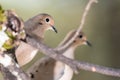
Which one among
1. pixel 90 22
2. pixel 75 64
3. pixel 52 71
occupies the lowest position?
pixel 90 22

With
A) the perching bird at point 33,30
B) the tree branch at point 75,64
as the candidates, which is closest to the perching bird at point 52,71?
the perching bird at point 33,30

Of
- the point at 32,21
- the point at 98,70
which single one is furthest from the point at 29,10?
the point at 98,70

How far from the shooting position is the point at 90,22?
3.81m

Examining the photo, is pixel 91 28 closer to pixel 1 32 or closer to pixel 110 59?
pixel 110 59

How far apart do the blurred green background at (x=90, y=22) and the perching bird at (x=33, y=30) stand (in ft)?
4.82

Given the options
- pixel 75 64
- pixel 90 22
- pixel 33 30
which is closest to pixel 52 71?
pixel 33 30

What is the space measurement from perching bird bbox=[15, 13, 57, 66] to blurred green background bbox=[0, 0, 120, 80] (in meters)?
1.47

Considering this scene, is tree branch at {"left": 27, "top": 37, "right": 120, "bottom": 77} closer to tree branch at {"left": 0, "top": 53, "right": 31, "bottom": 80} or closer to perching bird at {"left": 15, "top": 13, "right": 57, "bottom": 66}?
tree branch at {"left": 0, "top": 53, "right": 31, "bottom": 80}

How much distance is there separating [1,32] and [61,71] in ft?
1.86

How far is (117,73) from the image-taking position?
2.59 ft

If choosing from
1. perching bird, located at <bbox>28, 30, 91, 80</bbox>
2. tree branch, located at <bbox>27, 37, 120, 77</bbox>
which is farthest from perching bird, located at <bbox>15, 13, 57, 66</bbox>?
tree branch, located at <bbox>27, 37, 120, 77</bbox>

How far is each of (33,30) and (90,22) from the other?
2.44m

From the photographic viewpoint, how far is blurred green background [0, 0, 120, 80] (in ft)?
10.8

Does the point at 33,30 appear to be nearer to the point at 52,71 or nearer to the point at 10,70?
the point at 52,71
